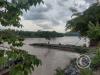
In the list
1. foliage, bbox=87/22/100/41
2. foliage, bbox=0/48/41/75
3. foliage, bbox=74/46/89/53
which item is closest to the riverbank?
foliage, bbox=74/46/89/53

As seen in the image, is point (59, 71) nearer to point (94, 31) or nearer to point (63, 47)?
point (63, 47)

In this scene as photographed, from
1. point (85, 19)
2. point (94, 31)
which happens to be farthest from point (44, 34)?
point (94, 31)

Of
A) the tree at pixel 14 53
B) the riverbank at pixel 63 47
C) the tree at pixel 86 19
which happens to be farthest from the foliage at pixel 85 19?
the tree at pixel 14 53

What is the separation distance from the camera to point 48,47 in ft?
20.0

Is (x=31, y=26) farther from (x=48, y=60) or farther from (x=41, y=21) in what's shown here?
(x=48, y=60)

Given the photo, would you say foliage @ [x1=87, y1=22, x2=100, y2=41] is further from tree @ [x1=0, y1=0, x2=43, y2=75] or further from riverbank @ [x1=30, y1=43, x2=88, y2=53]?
tree @ [x1=0, y1=0, x2=43, y2=75]

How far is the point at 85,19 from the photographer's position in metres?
5.28

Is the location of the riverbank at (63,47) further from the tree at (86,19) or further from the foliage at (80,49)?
the tree at (86,19)

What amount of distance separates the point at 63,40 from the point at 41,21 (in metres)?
0.75

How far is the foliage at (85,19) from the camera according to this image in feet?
17.1

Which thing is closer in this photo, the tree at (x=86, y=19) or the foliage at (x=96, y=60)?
the foliage at (x=96, y=60)

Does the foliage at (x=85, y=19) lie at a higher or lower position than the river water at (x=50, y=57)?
higher

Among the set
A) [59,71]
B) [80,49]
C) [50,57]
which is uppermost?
[80,49]

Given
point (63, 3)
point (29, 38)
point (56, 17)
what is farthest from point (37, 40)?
point (63, 3)
